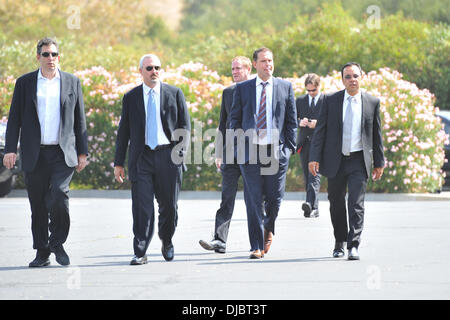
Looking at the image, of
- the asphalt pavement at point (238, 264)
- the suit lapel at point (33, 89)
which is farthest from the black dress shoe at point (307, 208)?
the suit lapel at point (33, 89)

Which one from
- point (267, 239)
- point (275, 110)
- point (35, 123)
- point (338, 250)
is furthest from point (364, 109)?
point (35, 123)

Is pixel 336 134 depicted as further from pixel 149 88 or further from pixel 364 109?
pixel 149 88

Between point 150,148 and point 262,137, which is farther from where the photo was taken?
point 262,137

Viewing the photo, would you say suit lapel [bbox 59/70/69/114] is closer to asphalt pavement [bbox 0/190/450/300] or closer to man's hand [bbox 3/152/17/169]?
man's hand [bbox 3/152/17/169]

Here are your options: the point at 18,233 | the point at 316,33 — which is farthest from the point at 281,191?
the point at 316,33

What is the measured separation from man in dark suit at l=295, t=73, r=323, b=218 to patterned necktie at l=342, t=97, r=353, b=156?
4.58m

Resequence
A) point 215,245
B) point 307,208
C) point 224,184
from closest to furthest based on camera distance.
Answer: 1. point 215,245
2. point 224,184
3. point 307,208

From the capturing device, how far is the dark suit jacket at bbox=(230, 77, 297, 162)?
10.3 metres

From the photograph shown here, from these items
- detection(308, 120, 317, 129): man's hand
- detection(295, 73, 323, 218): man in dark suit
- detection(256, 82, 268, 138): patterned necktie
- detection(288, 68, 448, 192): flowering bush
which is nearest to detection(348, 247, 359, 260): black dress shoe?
detection(256, 82, 268, 138): patterned necktie

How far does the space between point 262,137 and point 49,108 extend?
6.70ft

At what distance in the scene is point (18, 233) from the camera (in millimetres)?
13023

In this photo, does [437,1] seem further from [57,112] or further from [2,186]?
[57,112]

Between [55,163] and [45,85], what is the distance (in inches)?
28.6

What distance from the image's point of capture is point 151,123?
32.7ft
